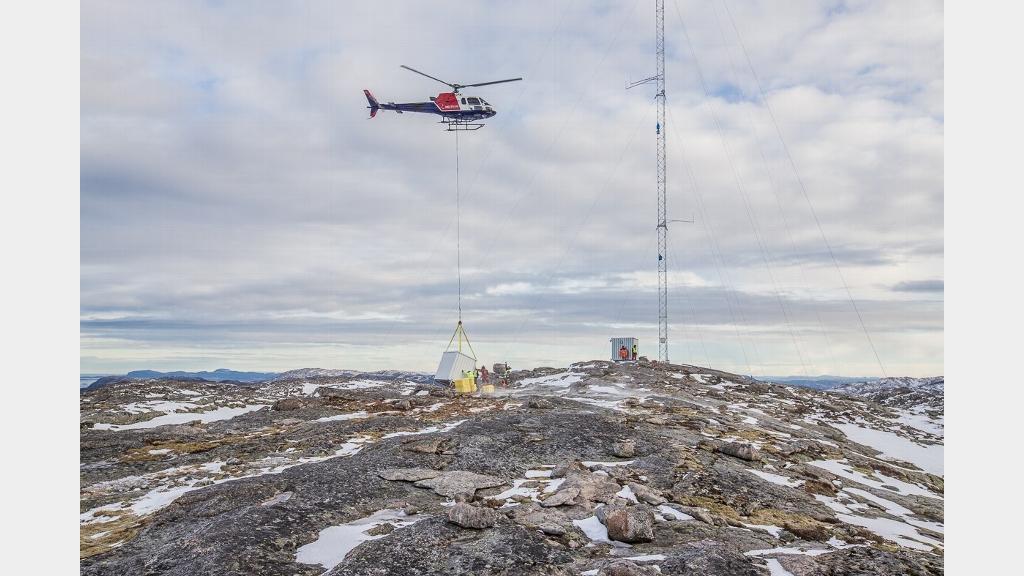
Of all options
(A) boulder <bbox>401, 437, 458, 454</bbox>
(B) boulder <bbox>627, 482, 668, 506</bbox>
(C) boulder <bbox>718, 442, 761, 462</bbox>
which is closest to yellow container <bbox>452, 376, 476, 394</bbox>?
(A) boulder <bbox>401, 437, 458, 454</bbox>

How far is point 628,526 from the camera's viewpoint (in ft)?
33.3

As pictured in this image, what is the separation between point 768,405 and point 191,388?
127 feet

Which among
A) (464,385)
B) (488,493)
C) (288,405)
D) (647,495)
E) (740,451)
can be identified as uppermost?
(647,495)

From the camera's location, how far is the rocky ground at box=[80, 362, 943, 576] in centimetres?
907

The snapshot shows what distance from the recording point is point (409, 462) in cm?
1470

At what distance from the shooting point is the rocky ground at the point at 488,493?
9070 millimetres

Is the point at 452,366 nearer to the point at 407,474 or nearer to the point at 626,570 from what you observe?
the point at 407,474

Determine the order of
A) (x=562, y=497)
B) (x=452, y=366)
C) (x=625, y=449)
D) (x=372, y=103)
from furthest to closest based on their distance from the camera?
(x=372, y=103) → (x=452, y=366) → (x=625, y=449) → (x=562, y=497)

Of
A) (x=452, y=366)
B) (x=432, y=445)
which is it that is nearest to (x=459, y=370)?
(x=452, y=366)

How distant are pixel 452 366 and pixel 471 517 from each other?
957 inches

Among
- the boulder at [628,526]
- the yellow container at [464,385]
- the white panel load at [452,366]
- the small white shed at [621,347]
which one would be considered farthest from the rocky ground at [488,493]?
the small white shed at [621,347]

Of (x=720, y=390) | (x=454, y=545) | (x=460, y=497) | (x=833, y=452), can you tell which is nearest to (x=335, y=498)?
(x=460, y=497)

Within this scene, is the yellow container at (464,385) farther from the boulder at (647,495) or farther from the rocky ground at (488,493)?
the boulder at (647,495)

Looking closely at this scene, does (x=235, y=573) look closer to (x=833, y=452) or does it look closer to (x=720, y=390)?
(x=833, y=452)
